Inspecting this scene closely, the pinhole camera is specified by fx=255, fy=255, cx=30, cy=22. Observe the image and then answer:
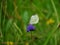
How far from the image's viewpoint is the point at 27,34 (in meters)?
1.52

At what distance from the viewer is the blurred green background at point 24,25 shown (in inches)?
55.1

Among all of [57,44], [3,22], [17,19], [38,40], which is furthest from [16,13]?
[57,44]

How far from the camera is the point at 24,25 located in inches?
62.5

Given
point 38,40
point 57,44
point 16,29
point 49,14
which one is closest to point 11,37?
point 16,29

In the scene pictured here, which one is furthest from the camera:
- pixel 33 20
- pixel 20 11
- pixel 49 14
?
pixel 49 14

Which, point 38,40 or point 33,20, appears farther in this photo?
point 38,40

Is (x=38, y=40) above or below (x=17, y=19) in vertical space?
below

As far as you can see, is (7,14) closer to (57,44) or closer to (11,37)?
(11,37)

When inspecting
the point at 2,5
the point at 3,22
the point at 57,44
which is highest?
the point at 2,5

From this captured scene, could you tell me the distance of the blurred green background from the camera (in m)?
1.40

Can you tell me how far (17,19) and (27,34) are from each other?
0.62ft

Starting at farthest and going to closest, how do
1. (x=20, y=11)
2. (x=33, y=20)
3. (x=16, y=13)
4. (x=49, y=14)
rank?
(x=49, y=14) < (x=20, y=11) < (x=16, y=13) < (x=33, y=20)

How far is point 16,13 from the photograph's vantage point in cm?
168

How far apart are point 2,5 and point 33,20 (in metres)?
0.33
